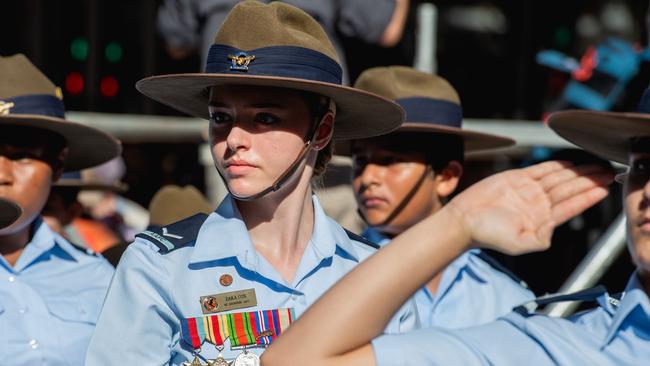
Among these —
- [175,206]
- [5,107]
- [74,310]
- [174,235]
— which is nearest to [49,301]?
[74,310]

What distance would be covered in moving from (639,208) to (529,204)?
520 millimetres

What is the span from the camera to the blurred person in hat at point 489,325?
2.77 m

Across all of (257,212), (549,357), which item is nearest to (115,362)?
(257,212)

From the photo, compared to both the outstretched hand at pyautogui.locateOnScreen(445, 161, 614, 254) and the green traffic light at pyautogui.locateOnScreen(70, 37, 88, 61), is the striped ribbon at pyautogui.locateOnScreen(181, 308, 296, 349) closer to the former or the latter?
the outstretched hand at pyautogui.locateOnScreen(445, 161, 614, 254)

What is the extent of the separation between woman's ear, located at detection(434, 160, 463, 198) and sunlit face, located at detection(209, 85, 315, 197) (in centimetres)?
205

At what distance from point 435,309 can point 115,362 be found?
2107mm

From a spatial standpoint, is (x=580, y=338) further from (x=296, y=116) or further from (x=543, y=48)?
(x=543, y=48)

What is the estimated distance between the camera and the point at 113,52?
27.6 feet

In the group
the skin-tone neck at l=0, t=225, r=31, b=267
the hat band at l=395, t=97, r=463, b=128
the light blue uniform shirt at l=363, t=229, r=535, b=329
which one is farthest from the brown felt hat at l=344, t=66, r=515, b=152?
the skin-tone neck at l=0, t=225, r=31, b=267

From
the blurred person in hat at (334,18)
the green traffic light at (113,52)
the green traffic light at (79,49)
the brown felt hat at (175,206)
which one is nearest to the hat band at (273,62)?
the brown felt hat at (175,206)

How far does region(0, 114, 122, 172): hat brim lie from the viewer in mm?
4895

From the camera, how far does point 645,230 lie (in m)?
3.12

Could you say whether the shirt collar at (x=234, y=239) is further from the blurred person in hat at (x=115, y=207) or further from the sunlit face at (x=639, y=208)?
the blurred person in hat at (x=115, y=207)

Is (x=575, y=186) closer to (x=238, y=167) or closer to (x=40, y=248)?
(x=238, y=167)
